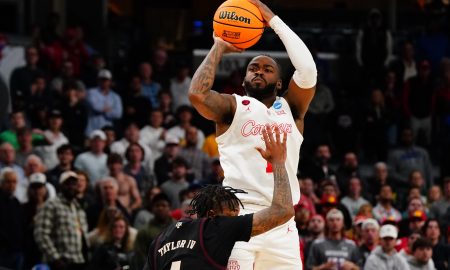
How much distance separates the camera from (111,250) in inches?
579

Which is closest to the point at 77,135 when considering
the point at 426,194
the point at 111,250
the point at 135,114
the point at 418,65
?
the point at 135,114

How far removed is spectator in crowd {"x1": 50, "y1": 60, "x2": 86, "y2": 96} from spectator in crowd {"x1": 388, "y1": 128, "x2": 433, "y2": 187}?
5111mm

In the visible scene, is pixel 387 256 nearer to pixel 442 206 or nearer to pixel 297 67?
pixel 442 206

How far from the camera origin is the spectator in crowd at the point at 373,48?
22.0 m

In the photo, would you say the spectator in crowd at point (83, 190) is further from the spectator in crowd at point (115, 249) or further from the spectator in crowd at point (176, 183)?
the spectator in crowd at point (176, 183)

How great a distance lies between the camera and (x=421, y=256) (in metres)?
15.1

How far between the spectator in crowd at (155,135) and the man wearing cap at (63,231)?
11.1ft

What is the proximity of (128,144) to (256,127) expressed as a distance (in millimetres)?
8965

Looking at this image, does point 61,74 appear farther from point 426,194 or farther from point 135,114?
point 426,194

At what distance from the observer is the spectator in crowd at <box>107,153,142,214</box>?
16.5m

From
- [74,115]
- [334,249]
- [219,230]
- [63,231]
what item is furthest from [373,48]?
[219,230]

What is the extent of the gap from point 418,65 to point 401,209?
4708 millimetres

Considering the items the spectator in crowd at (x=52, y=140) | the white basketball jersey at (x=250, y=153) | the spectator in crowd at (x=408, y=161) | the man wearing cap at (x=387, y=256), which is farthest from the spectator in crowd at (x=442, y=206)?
the white basketball jersey at (x=250, y=153)

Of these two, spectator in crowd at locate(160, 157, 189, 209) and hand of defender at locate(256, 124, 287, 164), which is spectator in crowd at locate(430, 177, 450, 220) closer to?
spectator in crowd at locate(160, 157, 189, 209)
